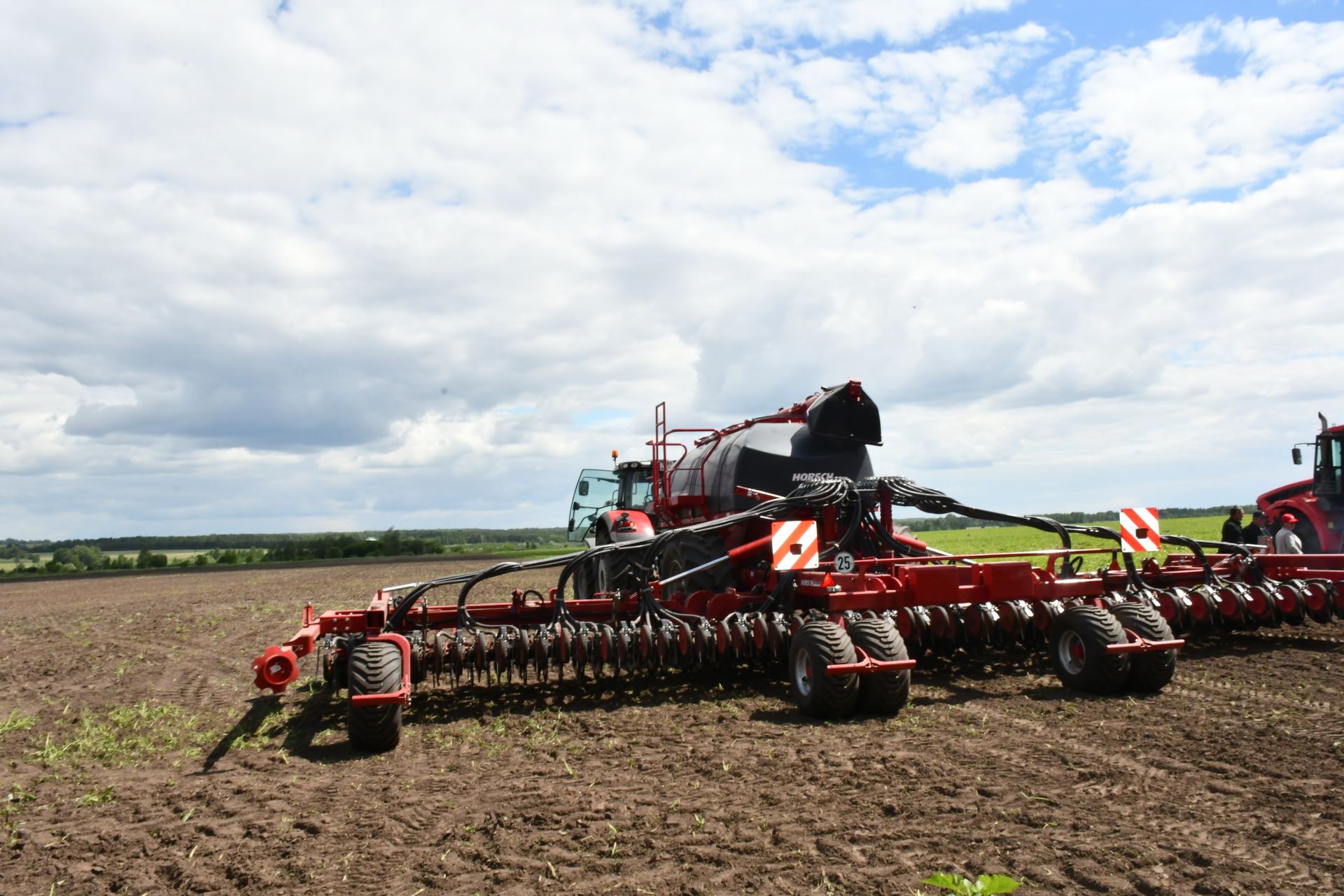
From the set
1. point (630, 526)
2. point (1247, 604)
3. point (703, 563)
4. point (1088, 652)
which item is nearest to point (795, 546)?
point (703, 563)

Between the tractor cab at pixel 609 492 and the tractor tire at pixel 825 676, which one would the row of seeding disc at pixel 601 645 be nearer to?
the tractor tire at pixel 825 676

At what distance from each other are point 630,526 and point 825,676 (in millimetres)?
6613

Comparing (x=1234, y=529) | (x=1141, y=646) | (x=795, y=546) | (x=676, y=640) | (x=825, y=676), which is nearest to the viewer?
(x=825, y=676)

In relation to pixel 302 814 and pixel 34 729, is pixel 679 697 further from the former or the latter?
pixel 34 729

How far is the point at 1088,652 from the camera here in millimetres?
6910

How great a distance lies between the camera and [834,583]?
7719 mm

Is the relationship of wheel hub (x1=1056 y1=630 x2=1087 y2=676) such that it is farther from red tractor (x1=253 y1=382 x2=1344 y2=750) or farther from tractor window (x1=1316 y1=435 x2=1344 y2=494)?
tractor window (x1=1316 y1=435 x2=1344 y2=494)

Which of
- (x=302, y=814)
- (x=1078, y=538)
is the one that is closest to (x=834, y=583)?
(x=302, y=814)

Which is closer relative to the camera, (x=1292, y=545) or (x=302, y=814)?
(x=302, y=814)

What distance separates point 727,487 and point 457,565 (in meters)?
24.7

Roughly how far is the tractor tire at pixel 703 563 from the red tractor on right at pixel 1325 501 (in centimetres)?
1139

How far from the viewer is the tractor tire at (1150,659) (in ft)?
22.5

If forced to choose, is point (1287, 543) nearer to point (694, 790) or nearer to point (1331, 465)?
point (1331, 465)

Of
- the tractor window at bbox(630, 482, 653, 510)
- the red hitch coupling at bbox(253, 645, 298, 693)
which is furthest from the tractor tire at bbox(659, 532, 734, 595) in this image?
the tractor window at bbox(630, 482, 653, 510)
